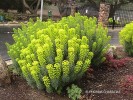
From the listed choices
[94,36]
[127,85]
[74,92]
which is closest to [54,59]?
[74,92]

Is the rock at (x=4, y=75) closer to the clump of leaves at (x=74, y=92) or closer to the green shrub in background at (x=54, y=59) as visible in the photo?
the green shrub in background at (x=54, y=59)

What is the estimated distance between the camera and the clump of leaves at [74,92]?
6.86 metres

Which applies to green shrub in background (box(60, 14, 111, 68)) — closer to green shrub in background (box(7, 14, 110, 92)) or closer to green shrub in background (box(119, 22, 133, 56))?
green shrub in background (box(7, 14, 110, 92))

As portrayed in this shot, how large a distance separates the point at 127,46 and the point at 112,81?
3721mm

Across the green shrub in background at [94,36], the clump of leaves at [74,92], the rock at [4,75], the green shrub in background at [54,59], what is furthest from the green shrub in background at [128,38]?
the rock at [4,75]

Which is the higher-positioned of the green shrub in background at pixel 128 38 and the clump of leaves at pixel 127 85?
the green shrub in background at pixel 128 38

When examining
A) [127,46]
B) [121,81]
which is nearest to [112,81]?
[121,81]

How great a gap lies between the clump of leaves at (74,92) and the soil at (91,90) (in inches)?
5.1

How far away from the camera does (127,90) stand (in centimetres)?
713

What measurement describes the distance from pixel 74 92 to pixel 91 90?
473mm

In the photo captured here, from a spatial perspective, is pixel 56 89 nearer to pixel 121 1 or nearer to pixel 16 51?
pixel 16 51

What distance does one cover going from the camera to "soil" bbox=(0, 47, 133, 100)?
7000 millimetres

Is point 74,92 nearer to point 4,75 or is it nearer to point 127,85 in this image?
point 127,85

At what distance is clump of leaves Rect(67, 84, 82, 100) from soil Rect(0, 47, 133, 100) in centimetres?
13
